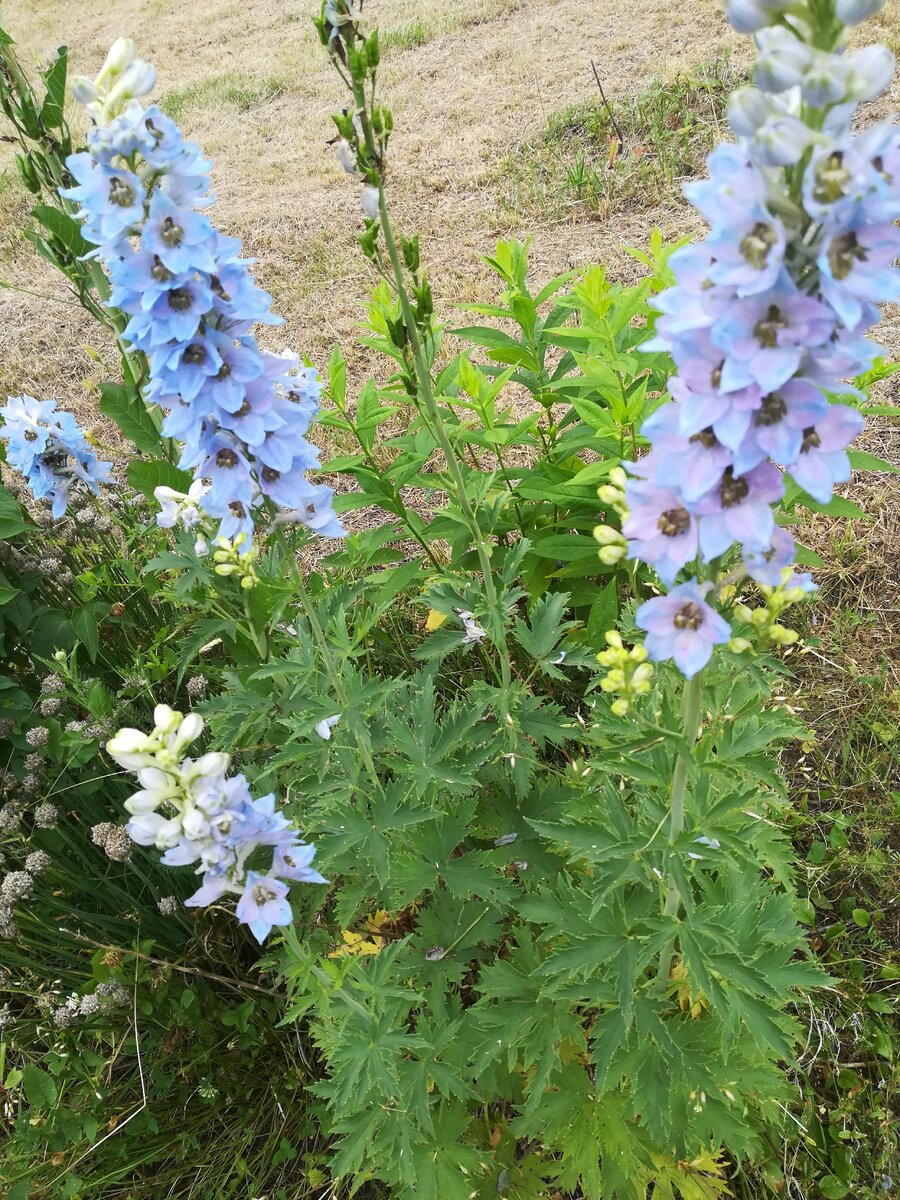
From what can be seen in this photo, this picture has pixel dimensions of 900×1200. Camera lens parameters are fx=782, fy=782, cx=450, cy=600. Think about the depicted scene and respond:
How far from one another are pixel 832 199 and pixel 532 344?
8.72 ft

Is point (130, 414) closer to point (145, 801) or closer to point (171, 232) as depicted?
point (171, 232)

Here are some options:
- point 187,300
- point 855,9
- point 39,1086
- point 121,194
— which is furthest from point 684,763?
point 39,1086

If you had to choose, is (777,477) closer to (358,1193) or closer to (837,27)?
(837,27)

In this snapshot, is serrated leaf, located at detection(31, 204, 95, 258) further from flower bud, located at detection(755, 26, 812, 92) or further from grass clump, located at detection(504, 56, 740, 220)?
grass clump, located at detection(504, 56, 740, 220)

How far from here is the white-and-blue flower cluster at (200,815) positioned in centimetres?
161

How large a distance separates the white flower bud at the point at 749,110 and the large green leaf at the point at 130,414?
7.41 ft

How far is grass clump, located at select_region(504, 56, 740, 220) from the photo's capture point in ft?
24.2

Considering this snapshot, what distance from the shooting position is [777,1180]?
8.79 feet

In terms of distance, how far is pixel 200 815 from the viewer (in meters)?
1.62

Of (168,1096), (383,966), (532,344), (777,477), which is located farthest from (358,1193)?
(532,344)

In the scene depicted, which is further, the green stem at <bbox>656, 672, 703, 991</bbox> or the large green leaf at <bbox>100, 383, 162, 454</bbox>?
the large green leaf at <bbox>100, 383, 162, 454</bbox>

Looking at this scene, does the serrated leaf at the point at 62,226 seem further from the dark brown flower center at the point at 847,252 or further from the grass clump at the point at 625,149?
the grass clump at the point at 625,149

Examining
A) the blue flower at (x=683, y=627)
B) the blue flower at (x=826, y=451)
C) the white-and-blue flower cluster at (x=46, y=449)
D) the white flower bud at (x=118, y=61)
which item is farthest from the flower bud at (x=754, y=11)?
the white-and-blue flower cluster at (x=46, y=449)

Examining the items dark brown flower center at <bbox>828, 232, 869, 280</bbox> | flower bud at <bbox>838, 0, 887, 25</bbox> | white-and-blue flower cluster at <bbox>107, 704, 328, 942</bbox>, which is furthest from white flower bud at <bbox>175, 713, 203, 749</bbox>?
flower bud at <bbox>838, 0, 887, 25</bbox>
